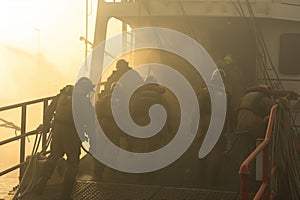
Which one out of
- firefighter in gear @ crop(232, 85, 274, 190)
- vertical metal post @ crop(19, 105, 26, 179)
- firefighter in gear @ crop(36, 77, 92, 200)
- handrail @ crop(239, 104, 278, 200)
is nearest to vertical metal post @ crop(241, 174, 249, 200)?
handrail @ crop(239, 104, 278, 200)

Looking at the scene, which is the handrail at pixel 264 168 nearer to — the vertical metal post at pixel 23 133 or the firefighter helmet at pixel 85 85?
the firefighter helmet at pixel 85 85

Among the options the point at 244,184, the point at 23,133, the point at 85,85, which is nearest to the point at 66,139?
the point at 85,85

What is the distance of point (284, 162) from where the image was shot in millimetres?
6117

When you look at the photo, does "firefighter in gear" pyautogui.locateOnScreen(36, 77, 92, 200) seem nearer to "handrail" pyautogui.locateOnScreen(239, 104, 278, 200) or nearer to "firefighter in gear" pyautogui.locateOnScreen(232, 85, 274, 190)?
"firefighter in gear" pyautogui.locateOnScreen(232, 85, 274, 190)

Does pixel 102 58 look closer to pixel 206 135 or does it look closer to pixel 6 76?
pixel 206 135

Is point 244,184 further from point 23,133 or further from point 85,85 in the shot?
point 23,133

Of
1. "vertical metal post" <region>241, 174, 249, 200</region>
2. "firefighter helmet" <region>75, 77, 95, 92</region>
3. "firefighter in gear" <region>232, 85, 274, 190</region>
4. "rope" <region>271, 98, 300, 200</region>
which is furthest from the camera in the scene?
"firefighter in gear" <region>232, 85, 274, 190</region>

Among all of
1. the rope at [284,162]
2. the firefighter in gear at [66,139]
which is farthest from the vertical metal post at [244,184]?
the firefighter in gear at [66,139]

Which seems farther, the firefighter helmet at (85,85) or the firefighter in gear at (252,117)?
the firefighter in gear at (252,117)

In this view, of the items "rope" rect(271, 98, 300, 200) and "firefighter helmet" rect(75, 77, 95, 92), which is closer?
"rope" rect(271, 98, 300, 200)

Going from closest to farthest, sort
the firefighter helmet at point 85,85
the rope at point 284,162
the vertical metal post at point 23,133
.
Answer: the rope at point 284,162, the firefighter helmet at point 85,85, the vertical metal post at point 23,133

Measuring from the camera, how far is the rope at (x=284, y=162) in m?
6.08

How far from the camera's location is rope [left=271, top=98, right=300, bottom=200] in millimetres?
6082

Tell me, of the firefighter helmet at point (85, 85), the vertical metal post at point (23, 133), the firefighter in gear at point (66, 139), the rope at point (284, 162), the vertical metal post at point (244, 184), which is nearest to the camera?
the vertical metal post at point (244, 184)
